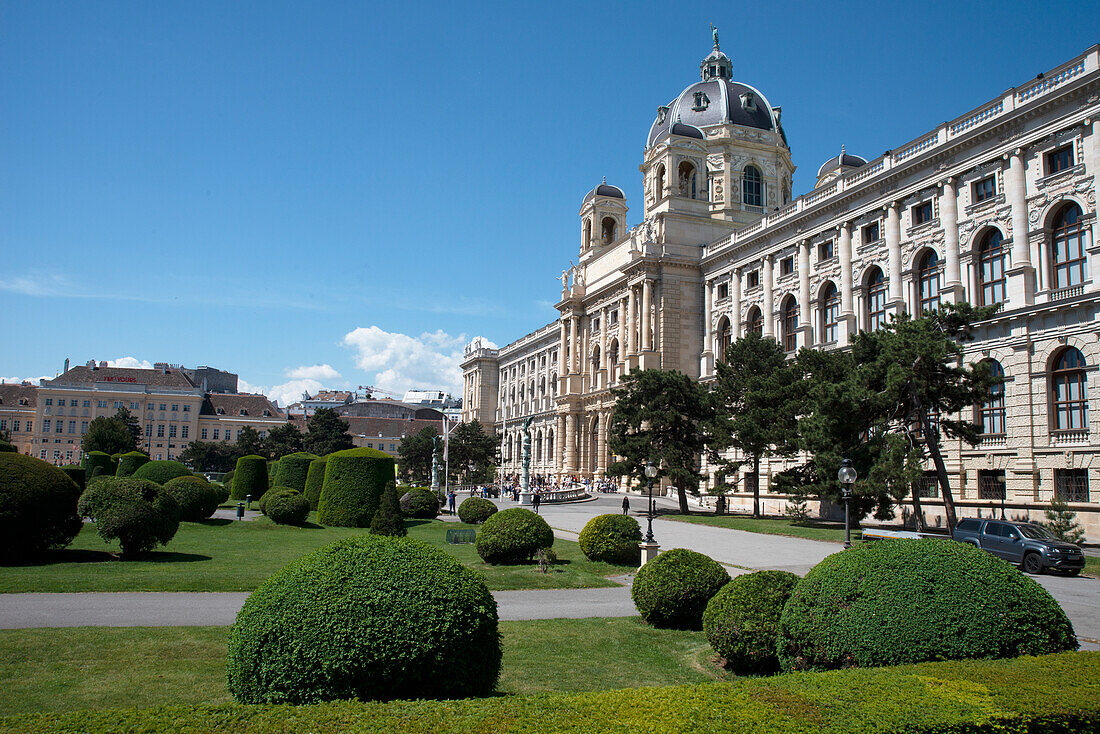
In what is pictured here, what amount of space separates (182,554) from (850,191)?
40800 millimetres

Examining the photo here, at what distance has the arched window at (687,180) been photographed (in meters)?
71.1

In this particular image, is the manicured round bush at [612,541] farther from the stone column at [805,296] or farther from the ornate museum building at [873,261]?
the stone column at [805,296]

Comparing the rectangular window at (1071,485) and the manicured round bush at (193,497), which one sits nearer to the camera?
the rectangular window at (1071,485)

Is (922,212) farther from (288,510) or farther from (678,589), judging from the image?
(678,589)

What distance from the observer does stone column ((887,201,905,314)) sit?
143ft

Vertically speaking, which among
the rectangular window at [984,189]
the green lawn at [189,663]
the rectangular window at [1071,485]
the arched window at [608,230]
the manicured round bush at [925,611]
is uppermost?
the arched window at [608,230]

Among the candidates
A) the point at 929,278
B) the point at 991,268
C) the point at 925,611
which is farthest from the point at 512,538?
the point at 929,278

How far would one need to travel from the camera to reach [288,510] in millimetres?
33688

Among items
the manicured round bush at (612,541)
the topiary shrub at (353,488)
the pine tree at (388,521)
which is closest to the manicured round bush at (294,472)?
the topiary shrub at (353,488)

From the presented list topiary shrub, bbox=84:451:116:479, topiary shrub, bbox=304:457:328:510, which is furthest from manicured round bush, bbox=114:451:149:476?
topiary shrub, bbox=304:457:328:510

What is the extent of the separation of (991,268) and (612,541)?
1046 inches

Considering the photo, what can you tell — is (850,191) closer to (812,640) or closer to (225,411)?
(812,640)

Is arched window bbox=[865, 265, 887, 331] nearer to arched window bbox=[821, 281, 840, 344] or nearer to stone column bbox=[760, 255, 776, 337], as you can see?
arched window bbox=[821, 281, 840, 344]

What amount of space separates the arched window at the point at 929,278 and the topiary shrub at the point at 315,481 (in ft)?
104
